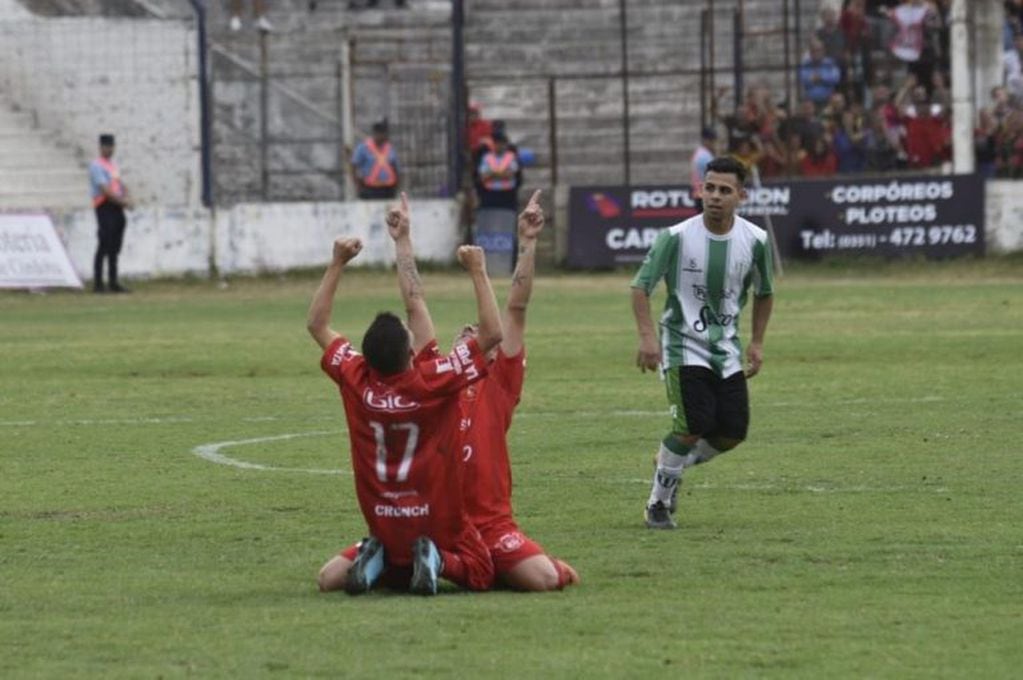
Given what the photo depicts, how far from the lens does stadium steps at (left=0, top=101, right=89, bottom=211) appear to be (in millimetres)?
38438

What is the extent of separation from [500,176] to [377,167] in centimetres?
199

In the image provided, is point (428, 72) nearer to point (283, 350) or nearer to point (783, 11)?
point (783, 11)

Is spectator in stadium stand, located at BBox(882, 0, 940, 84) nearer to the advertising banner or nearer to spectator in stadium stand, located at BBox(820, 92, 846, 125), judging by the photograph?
spectator in stadium stand, located at BBox(820, 92, 846, 125)

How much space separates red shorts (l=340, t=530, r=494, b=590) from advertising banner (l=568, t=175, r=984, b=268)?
2503cm

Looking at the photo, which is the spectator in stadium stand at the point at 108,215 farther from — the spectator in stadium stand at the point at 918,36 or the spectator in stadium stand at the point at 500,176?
the spectator in stadium stand at the point at 918,36

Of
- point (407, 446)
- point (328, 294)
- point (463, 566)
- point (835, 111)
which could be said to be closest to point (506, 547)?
point (463, 566)

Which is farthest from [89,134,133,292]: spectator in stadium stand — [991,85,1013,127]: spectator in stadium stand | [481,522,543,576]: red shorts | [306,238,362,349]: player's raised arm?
[481,522,543,576]: red shorts

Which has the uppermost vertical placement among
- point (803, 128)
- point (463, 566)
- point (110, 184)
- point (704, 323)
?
point (803, 128)

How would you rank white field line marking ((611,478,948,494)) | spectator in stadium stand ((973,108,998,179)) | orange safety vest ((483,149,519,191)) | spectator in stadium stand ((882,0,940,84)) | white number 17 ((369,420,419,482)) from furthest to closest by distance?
1. spectator in stadium stand ((882,0,940,84))
2. orange safety vest ((483,149,519,191))
3. spectator in stadium stand ((973,108,998,179))
4. white field line marking ((611,478,948,494))
5. white number 17 ((369,420,419,482))

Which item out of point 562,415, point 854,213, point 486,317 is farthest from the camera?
point 854,213

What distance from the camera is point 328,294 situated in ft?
32.7

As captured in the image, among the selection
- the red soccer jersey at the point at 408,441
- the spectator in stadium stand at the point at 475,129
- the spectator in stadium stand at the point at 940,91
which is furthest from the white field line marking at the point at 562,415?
the spectator in stadium stand at the point at 475,129

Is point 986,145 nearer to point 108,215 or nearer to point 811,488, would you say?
point 108,215

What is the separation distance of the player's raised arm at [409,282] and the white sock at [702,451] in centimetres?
256
